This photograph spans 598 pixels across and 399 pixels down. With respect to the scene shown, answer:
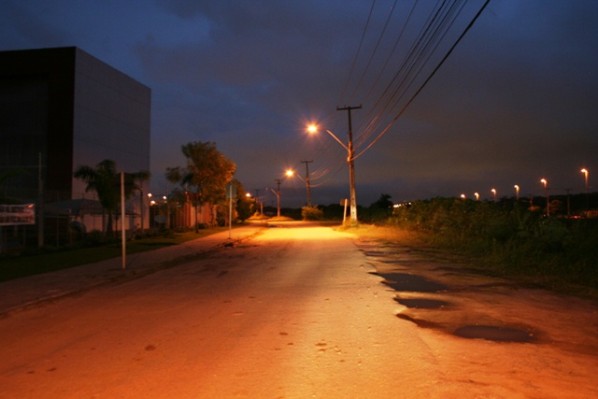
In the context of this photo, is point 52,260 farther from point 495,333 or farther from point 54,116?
point 54,116

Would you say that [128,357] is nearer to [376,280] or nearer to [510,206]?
[376,280]

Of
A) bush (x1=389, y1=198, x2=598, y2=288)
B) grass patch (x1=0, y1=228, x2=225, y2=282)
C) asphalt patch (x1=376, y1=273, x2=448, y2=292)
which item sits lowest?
asphalt patch (x1=376, y1=273, x2=448, y2=292)

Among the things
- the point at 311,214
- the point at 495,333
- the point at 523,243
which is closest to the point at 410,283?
the point at 495,333

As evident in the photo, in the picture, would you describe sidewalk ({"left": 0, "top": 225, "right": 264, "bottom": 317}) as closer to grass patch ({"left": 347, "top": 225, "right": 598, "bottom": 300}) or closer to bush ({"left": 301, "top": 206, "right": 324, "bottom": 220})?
grass patch ({"left": 347, "top": 225, "right": 598, "bottom": 300})

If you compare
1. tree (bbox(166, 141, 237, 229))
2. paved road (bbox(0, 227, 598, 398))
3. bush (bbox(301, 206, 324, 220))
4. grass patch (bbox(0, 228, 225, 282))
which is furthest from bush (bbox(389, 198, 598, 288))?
bush (bbox(301, 206, 324, 220))

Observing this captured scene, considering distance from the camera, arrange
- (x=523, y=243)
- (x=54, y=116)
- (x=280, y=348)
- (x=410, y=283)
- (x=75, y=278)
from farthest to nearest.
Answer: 1. (x=54, y=116)
2. (x=523, y=243)
3. (x=75, y=278)
4. (x=410, y=283)
5. (x=280, y=348)

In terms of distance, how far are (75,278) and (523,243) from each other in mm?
13334

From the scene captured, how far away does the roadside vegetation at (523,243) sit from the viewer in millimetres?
13477

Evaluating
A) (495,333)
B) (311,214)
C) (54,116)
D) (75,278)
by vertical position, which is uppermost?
(54,116)

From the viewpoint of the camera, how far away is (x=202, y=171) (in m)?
44.6

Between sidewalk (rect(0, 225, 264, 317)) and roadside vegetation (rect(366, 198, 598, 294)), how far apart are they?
1002 centimetres

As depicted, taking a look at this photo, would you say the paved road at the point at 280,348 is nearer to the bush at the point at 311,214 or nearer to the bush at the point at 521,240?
the bush at the point at 521,240

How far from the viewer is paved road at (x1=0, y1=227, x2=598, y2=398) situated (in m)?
5.50

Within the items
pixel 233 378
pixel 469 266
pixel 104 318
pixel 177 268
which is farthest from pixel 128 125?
pixel 233 378
